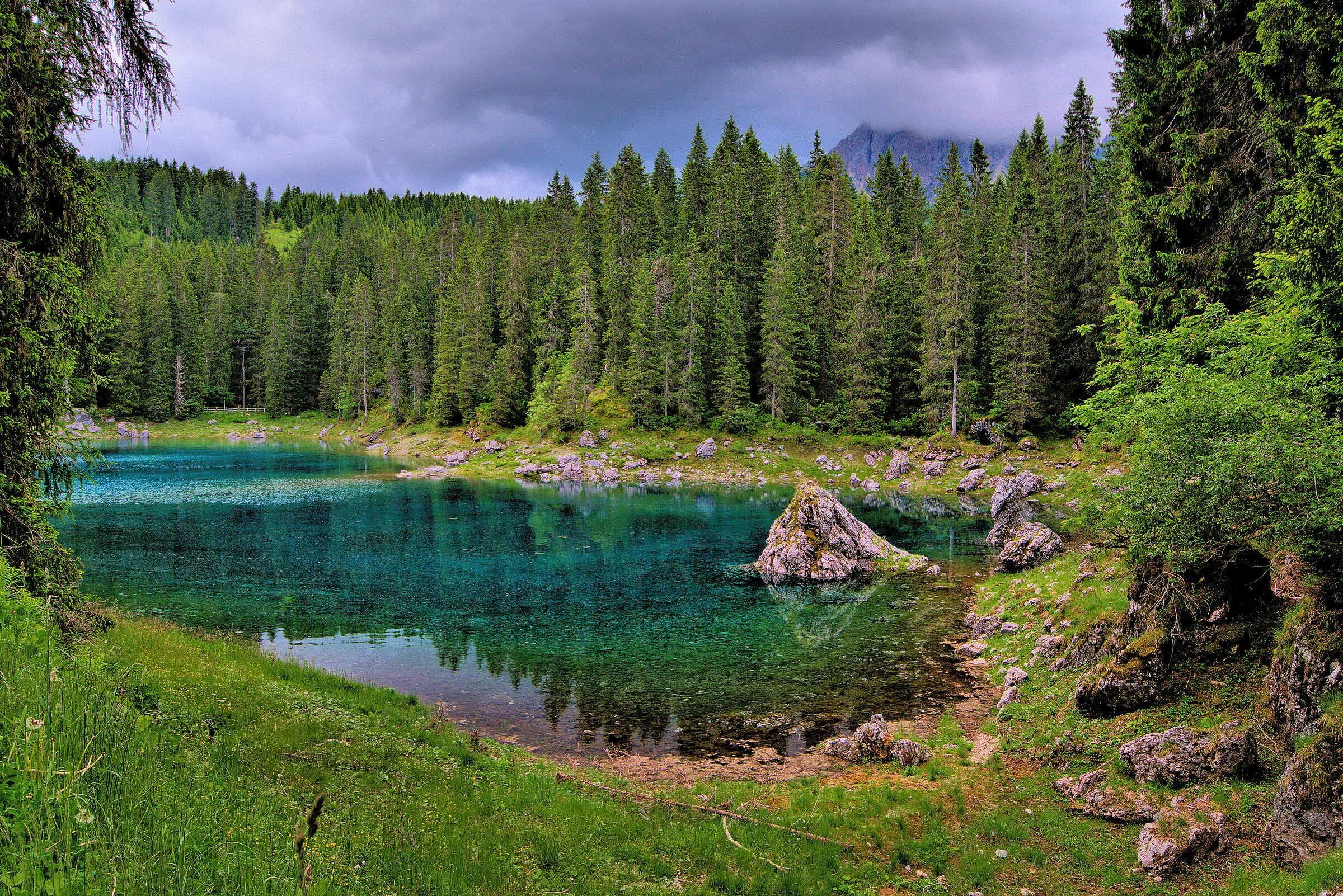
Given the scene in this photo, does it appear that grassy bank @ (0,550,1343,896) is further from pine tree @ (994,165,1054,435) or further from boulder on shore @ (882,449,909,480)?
pine tree @ (994,165,1054,435)

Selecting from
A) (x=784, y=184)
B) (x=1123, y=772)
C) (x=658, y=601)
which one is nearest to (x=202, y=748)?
(x=1123, y=772)

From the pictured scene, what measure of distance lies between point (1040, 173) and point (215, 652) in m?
81.9

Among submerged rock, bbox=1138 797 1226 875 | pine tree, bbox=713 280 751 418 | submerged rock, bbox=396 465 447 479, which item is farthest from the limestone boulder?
submerged rock, bbox=1138 797 1226 875

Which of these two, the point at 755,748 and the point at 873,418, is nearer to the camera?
the point at 755,748

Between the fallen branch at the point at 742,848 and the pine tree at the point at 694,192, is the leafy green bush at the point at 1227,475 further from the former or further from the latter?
the pine tree at the point at 694,192

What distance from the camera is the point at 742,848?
9695mm

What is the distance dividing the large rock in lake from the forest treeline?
2515cm

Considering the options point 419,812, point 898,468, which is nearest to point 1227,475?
point 419,812

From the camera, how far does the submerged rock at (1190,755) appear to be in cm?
1026

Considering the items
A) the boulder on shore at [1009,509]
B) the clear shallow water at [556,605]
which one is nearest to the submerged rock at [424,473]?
the clear shallow water at [556,605]

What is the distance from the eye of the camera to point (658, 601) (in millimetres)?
27047

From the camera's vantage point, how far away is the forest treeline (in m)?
61.6

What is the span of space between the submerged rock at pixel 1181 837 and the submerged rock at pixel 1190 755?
0.72 meters

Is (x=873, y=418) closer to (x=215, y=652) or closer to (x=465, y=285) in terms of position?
(x=465, y=285)
